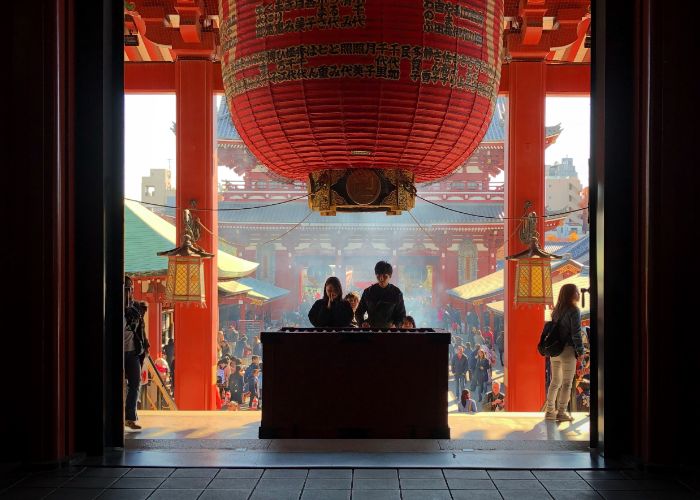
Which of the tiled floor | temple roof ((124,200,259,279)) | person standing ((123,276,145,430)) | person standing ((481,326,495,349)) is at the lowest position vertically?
person standing ((481,326,495,349))

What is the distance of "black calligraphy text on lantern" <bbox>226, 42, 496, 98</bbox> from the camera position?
3.26 meters

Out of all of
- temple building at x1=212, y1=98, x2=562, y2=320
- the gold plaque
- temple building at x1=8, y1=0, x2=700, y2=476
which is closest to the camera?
temple building at x1=8, y1=0, x2=700, y2=476

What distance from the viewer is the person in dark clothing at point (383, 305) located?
4.52 meters

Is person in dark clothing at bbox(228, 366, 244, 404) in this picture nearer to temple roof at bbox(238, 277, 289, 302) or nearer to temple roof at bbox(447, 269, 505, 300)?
temple roof at bbox(238, 277, 289, 302)

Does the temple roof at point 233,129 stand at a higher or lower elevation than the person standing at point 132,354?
higher

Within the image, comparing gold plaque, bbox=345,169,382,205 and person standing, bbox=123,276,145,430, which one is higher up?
gold plaque, bbox=345,169,382,205

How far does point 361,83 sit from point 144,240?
7.32 meters

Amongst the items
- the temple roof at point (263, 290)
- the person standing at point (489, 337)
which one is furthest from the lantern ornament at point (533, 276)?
the temple roof at point (263, 290)

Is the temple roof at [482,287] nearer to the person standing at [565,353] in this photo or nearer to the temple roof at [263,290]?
the temple roof at [263,290]

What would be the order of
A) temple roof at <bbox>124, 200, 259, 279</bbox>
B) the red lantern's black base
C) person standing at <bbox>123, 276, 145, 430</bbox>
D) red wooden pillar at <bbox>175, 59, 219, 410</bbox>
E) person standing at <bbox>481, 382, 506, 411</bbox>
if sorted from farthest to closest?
person standing at <bbox>481, 382, 506, 411</bbox>
temple roof at <bbox>124, 200, 259, 279</bbox>
red wooden pillar at <bbox>175, 59, 219, 410</bbox>
person standing at <bbox>123, 276, 145, 430</bbox>
the red lantern's black base

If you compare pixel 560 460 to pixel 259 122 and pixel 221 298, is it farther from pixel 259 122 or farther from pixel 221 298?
pixel 221 298

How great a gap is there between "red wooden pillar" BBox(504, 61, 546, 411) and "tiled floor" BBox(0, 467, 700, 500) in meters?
5.16

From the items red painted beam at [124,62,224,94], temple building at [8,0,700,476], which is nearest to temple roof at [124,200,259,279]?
red painted beam at [124,62,224,94]

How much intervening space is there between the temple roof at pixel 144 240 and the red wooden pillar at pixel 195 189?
1.72m
